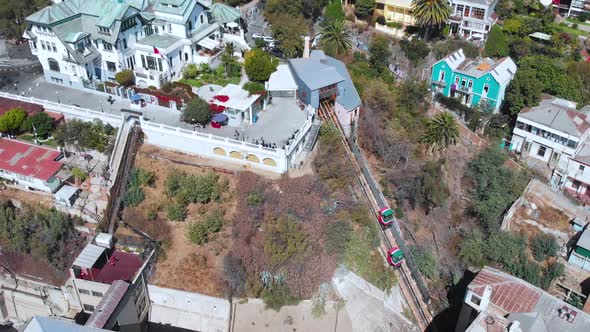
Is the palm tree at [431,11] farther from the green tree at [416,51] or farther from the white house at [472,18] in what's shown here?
the white house at [472,18]

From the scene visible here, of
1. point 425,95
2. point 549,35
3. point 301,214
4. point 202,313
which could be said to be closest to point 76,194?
point 202,313

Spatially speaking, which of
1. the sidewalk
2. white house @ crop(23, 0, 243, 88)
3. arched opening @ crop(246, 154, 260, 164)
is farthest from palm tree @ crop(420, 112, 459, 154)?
the sidewalk

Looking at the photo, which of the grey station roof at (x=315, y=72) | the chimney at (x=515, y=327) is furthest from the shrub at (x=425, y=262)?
the grey station roof at (x=315, y=72)

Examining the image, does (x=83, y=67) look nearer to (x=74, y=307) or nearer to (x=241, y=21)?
(x=241, y=21)

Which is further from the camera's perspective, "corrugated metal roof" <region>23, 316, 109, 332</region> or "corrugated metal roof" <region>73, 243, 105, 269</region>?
"corrugated metal roof" <region>73, 243, 105, 269</region>

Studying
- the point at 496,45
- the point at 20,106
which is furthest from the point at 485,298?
the point at 20,106

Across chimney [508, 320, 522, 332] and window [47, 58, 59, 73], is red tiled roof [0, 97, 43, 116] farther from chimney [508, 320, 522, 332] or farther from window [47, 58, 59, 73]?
chimney [508, 320, 522, 332]

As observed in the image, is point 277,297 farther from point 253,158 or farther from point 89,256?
point 89,256
